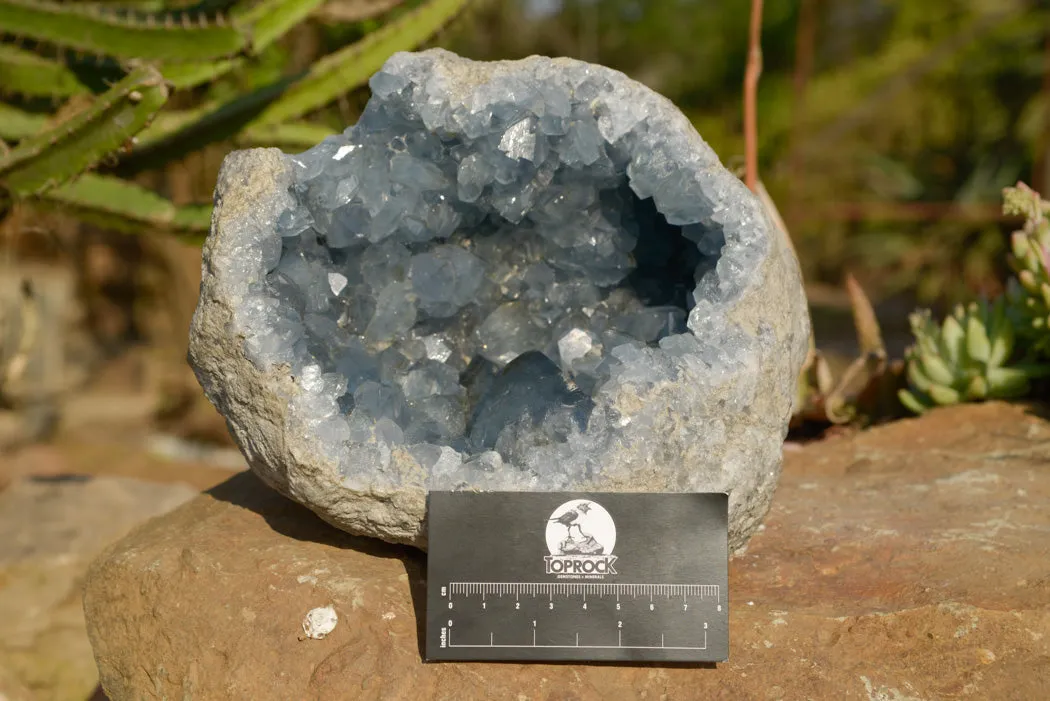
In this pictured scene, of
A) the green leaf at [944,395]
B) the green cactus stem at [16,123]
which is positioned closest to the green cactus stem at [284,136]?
the green cactus stem at [16,123]

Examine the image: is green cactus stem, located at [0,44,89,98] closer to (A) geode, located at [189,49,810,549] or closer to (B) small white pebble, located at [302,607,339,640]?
(A) geode, located at [189,49,810,549]

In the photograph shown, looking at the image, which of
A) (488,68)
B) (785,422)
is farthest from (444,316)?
(785,422)

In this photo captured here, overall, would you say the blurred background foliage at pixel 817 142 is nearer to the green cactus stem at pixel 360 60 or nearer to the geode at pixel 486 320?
the green cactus stem at pixel 360 60

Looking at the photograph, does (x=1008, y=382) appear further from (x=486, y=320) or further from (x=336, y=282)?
(x=336, y=282)

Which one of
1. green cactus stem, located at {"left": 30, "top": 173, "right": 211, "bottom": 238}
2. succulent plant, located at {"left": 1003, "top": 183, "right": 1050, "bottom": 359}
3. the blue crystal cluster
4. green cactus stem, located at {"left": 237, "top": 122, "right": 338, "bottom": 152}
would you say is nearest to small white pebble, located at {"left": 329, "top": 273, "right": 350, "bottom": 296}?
the blue crystal cluster

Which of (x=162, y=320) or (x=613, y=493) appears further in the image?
(x=162, y=320)

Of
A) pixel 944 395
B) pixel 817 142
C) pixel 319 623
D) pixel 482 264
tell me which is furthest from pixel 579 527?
pixel 817 142

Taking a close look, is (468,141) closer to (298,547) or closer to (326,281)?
(326,281)
